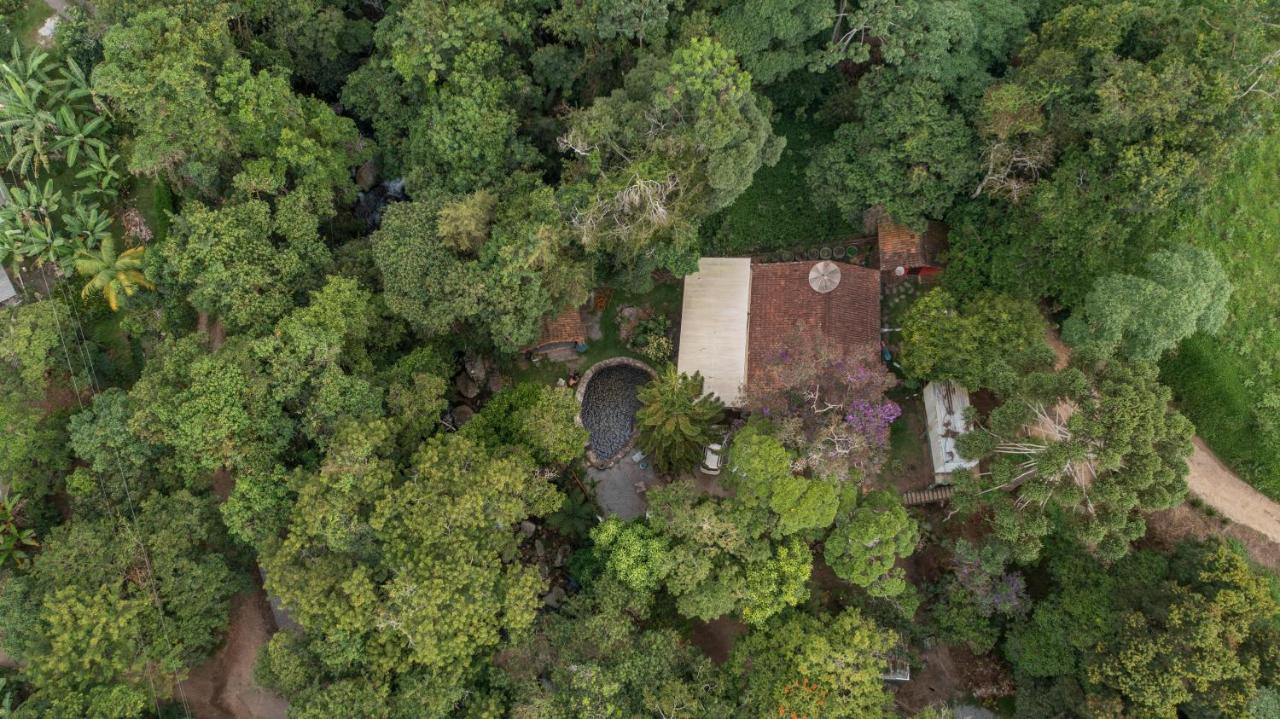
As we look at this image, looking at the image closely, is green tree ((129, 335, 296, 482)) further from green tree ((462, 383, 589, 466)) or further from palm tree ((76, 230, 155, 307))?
green tree ((462, 383, 589, 466))

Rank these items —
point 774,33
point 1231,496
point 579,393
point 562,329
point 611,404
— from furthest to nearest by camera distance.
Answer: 1. point 611,404
2. point 579,393
3. point 562,329
4. point 774,33
5. point 1231,496

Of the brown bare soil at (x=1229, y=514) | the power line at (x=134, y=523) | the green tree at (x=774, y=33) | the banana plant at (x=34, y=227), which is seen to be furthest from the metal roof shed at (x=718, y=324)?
the banana plant at (x=34, y=227)

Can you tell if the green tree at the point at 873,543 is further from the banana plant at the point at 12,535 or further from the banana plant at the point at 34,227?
the banana plant at the point at 34,227

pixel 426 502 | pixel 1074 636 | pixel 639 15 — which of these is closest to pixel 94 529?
pixel 426 502

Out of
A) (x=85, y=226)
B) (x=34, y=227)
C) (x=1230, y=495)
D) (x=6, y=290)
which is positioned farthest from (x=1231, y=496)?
(x=6, y=290)

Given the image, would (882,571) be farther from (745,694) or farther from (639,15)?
(639,15)

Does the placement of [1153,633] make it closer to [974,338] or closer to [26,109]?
[974,338]
